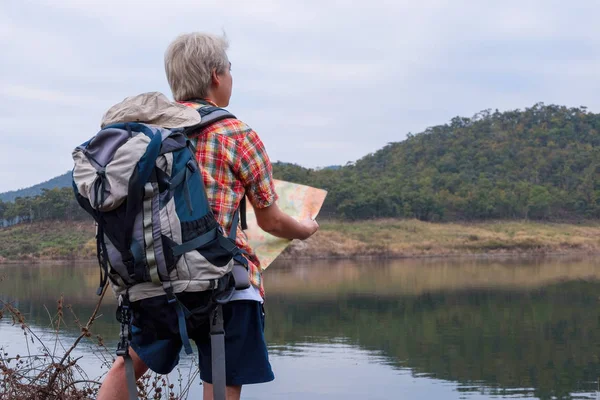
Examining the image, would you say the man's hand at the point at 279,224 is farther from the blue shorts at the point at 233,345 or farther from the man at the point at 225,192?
the blue shorts at the point at 233,345

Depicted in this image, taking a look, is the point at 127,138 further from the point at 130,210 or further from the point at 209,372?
the point at 209,372

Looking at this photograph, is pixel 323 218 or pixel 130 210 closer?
A: pixel 130 210

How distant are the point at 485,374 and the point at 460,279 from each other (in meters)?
19.6

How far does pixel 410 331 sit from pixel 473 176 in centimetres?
5595

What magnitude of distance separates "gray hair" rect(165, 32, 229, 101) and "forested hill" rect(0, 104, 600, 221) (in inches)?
1798

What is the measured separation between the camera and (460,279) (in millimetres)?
35031

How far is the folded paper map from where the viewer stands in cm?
261

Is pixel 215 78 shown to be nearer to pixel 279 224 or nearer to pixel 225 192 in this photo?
pixel 225 192

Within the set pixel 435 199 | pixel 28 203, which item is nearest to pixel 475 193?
pixel 435 199

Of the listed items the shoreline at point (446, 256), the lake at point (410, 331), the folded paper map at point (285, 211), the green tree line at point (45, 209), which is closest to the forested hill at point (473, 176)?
the green tree line at point (45, 209)

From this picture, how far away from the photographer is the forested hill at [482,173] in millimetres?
59875

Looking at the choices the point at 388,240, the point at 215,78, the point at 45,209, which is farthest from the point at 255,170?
the point at 388,240

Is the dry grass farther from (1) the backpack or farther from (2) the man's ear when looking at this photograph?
(1) the backpack

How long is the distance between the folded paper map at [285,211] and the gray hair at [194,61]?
475 mm
